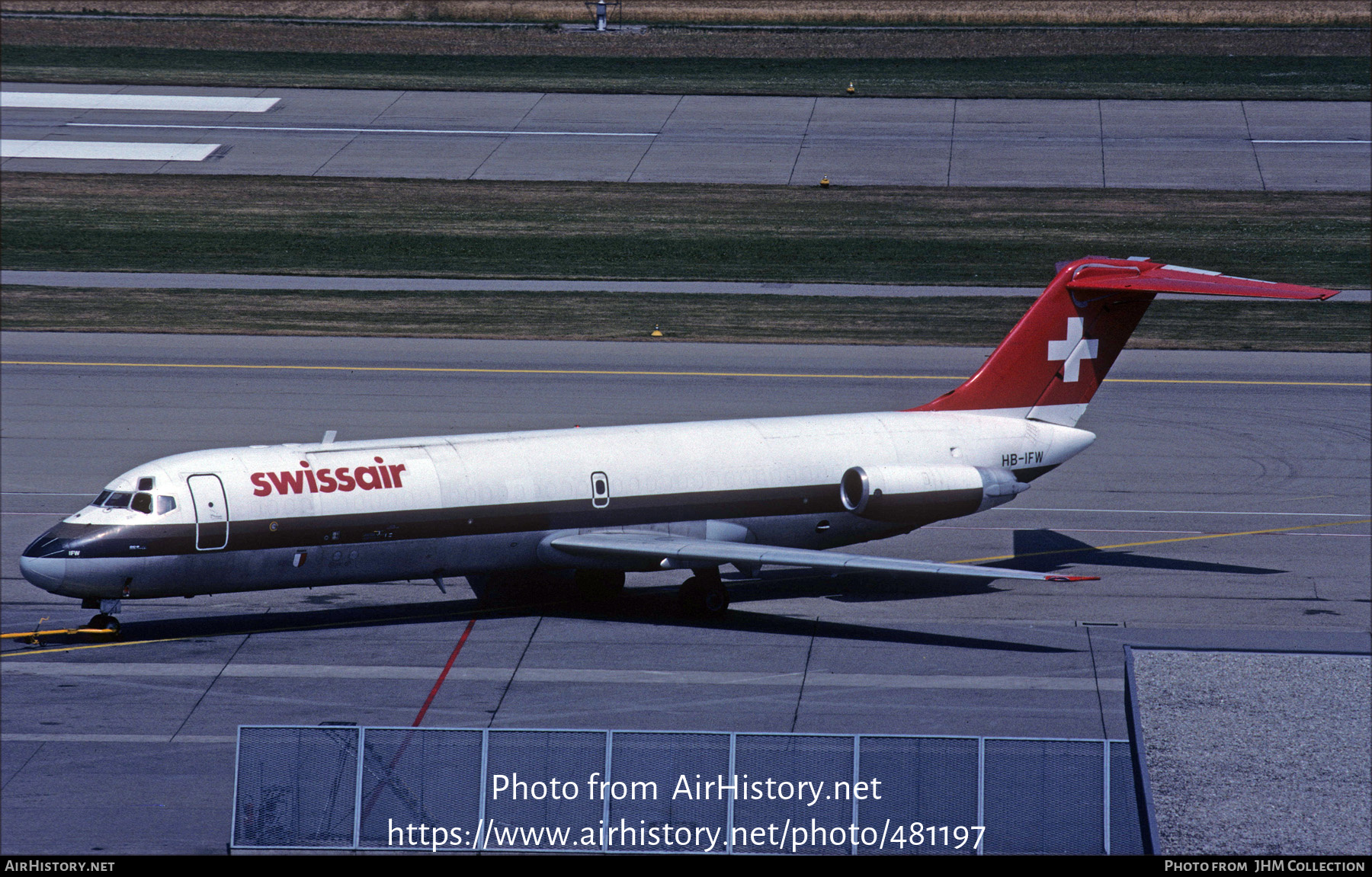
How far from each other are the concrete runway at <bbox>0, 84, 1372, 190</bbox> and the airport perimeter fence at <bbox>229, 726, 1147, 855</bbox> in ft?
147

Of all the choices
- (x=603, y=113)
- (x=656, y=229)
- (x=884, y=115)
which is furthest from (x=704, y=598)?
(x=603, y=113)

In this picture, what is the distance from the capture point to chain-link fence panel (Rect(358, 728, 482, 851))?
19.3m

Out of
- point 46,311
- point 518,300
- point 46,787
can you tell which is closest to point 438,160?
point 518,300

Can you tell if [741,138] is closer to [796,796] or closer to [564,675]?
[564,675]

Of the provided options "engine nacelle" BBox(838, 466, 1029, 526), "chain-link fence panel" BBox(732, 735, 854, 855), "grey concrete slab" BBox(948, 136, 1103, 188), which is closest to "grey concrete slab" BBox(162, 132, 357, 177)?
"grey concrete slab" BBox(948, 136, 1103, 188)

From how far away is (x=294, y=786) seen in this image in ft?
64.2

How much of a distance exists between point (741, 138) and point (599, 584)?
39.5 meters

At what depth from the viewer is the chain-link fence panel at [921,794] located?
19.0m

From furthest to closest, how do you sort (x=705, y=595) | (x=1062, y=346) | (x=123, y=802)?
(x=1062, y=346) < (x=705, y=595) < (x=123, y=802)

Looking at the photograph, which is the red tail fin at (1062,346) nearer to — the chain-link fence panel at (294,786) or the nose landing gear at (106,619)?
the nose landing gear at (106,619)

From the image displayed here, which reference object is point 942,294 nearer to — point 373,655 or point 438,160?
point 438,160

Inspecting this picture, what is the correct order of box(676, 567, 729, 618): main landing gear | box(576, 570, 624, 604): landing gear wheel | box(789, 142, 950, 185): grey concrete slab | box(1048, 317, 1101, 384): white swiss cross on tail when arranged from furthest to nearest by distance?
box(789, 142, 950, 185): grey concrete slab → box(1048, 317, 1101, 384): white swiss cross on tail → box(576, 570, 624, 604): landing gear wheel → box(676, 567, 729, 618): main landing gear

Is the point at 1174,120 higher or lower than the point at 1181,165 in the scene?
higher

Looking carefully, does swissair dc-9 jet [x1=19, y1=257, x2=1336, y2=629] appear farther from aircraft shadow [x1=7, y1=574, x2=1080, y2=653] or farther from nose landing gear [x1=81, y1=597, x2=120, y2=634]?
aircraft shadow [x1=7, y1=574, x2=1080, y2=653]
